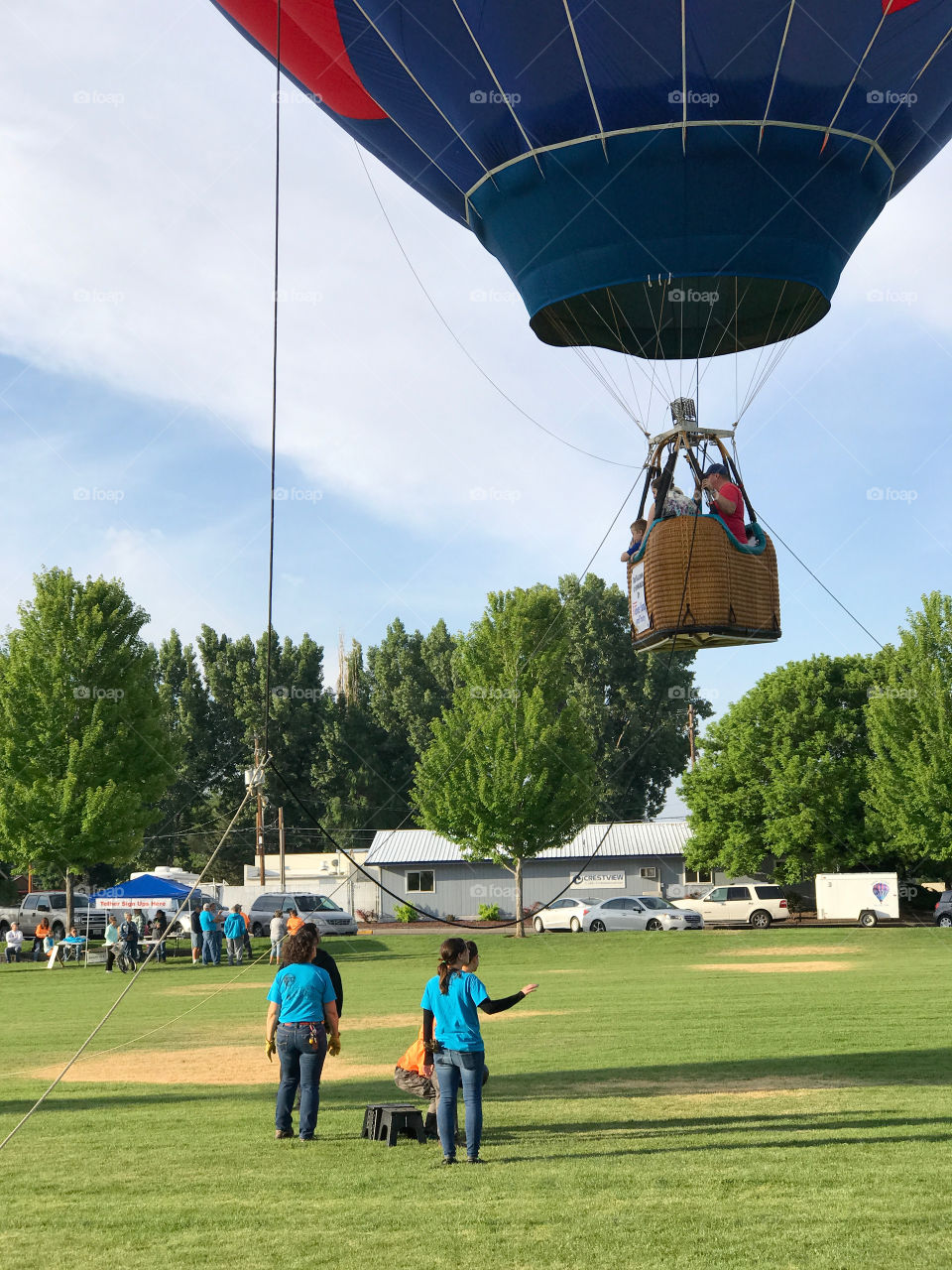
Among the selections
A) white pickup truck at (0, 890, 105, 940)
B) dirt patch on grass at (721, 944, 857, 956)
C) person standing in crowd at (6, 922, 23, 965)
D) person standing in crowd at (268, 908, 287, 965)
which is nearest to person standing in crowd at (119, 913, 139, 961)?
person standing in crowd at (268, 908, 287, 965)

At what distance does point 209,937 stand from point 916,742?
26732 millimetres

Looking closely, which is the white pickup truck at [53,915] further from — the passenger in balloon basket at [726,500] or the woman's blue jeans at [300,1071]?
the woman's blue jeans at [300,1071]

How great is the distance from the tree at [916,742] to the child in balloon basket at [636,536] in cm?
3338

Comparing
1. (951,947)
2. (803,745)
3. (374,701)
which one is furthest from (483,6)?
(374,701)

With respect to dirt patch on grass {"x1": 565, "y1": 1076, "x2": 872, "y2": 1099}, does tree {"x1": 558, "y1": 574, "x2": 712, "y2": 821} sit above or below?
above

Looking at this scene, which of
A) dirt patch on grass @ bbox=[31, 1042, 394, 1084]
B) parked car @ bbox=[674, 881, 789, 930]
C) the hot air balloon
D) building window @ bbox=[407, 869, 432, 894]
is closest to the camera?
dirt patch on grass @ bbox=[31, 1042, 394, 1084]

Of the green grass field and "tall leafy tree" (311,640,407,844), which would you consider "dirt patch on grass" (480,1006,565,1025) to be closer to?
the green grass field

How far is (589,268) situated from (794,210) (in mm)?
2418

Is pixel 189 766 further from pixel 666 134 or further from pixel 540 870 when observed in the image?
pixel 666 134

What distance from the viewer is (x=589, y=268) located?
15.7 metres

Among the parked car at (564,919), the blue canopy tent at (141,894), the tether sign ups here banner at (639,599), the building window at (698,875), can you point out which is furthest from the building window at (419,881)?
the tether sign ups here banner at (639,599)

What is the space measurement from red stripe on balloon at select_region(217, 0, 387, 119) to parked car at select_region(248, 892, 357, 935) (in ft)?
83.0

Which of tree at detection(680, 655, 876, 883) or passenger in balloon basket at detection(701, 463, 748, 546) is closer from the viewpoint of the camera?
passenger in balloon basket at detection(701, 463, 748, 546)

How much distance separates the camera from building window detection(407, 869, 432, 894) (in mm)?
56312
